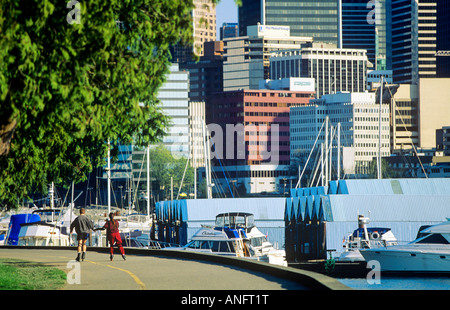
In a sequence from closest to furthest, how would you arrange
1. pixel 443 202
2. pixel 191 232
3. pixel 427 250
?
1. pixel 427 250
2. pixel 443 202
3. pixel 191 232

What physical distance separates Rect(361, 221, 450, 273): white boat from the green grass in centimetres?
2491

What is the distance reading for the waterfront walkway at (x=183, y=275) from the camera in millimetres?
21688

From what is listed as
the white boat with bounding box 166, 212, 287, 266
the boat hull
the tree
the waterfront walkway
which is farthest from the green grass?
the boat hull

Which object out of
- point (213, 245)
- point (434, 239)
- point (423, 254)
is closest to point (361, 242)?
point (434, 239)

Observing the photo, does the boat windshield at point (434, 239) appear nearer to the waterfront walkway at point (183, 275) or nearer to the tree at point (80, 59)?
the waterfront walkway at point (183, 275)

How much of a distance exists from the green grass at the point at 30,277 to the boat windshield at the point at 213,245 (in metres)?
23.6

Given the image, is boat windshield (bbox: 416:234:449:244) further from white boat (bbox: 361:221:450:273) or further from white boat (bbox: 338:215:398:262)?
white boat (bbox: 338:215:398:262)

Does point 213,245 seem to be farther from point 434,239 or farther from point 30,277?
point 30,277

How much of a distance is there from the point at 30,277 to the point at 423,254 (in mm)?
29041
